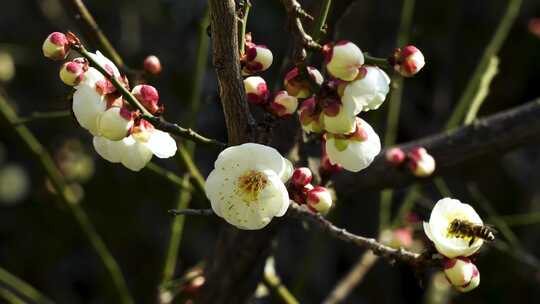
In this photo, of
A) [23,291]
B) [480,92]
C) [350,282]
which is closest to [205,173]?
[350,282]

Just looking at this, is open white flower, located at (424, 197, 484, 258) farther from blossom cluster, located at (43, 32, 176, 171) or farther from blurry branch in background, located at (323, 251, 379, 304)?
blurry branch in background, located at (323, 251, 379, 304)

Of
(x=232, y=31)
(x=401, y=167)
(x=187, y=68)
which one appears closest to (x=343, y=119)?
(x=232, y=31)

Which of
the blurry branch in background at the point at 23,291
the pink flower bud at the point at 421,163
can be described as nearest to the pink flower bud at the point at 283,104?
the pink flower bud at the point at 421,163

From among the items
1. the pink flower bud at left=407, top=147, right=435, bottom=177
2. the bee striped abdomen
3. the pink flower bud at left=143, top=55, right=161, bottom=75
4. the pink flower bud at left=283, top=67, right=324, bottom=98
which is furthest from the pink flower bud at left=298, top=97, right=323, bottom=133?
the pink flower bud at left=407, top=147, right=435, bottom=177

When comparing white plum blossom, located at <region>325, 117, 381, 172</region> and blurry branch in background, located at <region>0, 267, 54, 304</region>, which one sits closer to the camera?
white plum blossom, located at <region>325, 117, 381, 172</region>

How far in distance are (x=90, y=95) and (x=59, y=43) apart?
0.09 meters

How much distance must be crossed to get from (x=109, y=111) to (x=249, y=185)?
8.6 inches

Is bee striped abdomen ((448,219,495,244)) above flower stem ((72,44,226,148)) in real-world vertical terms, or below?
below

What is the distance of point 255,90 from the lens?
1.05m

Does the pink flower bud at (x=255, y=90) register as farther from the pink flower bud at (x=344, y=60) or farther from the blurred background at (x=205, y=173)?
the blurred background at (x=205, y=173)

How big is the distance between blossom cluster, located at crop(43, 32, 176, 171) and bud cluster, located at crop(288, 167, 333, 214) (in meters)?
0.17

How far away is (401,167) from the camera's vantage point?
1.49 m

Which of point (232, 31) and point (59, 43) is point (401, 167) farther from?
point (59, 43)

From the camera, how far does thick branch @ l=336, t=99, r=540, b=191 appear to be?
1.50m
